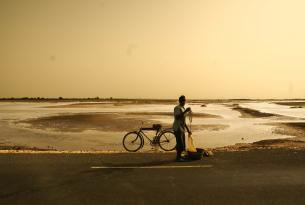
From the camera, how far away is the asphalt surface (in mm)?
8539

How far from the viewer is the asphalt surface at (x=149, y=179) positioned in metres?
8.54

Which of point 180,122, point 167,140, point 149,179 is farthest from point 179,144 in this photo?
point 149,179

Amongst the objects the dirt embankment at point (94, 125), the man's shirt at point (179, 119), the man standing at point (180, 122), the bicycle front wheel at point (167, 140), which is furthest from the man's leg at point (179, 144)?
the dirt embankment at point (94, 125)

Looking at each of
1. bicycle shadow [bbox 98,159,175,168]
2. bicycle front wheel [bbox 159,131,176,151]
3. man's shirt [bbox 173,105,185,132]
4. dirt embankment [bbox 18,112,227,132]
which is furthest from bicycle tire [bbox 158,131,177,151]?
dirt embankment [bbox 18,112,227,132]

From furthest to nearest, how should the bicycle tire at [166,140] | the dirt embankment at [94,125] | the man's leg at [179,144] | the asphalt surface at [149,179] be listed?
1. the dirt embankment at [94,125]
2. the bicycle tire at [166,140]
3. the man's leg at [179,144]
4. the asphalt surface at [149,179]

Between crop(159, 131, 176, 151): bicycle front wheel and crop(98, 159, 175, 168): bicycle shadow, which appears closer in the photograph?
crop(98, 159, 175, 168): bicycle shadow

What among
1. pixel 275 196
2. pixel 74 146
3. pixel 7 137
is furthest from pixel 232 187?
pixel 7 137

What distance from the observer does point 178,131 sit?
14203mm

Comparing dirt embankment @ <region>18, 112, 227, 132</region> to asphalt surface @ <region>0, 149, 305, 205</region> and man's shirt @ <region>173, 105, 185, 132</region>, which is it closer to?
man's shirt @ <region>173, 105, 185, 132</region>

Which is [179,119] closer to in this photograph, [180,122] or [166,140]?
[180,122]

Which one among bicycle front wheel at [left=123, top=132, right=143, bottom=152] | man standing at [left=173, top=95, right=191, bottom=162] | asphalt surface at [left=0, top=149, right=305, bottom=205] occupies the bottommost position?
asphalt surface at [left=0, top=149, right=305, bottom=205]

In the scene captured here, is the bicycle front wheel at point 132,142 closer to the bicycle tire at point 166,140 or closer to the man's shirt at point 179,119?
the bicycle tire at point 166,140

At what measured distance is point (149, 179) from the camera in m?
10.3

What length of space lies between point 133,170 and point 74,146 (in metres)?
13.9
